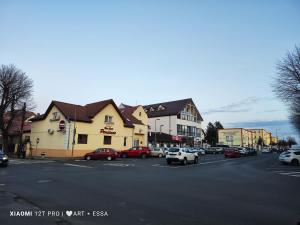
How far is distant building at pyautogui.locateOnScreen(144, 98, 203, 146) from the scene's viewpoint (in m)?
A: 65.0

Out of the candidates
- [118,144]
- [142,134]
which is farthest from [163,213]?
[142,134]

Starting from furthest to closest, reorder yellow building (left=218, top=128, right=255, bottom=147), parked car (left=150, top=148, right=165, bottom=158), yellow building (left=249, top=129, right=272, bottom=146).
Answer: yellow building (left=249, top=129, right=272, bottom=146) → yellow building (left=218, top=128, right=255, bottom=147) → parked car (left=150, top=148, right=165, bottom=158)

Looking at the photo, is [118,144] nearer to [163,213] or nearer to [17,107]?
[17,107]

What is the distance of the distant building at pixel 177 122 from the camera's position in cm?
6500

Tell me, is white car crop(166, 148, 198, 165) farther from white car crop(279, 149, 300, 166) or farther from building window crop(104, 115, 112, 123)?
building window crop(104, 115, 112, 123)

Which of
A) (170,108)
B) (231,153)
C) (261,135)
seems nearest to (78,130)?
(231,153)

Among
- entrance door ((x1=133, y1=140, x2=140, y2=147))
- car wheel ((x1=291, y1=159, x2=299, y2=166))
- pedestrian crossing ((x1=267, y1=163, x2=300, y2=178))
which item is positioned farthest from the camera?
entrance door ((x1=133, y1=140, x2=140, y2=147))

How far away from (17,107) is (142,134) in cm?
2249

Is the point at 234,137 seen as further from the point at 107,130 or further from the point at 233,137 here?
the point at 107,130

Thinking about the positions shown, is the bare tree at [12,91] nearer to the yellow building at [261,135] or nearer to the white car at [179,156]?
the white car at [179,156]

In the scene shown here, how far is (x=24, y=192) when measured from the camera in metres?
9.98

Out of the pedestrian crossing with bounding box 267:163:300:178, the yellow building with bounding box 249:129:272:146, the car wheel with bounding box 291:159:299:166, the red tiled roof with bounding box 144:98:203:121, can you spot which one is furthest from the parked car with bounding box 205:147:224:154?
the yellow building with bounding box 249:129:272:146

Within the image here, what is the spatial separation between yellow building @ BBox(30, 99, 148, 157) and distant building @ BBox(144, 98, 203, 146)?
1738cm

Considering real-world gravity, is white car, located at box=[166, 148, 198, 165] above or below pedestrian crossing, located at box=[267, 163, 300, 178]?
above
